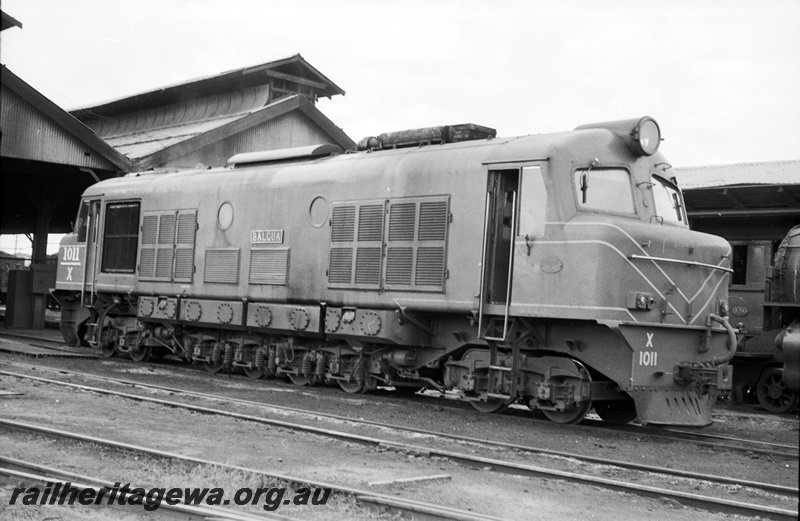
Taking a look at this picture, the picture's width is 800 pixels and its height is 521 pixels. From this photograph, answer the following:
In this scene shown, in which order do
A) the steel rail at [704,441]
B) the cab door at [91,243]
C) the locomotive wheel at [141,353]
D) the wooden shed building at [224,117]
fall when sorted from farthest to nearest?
the wooden shed building at [224,117] < the cab door at [91,243] < the locomotive wheel at [141,353] < the steel rail at [704,441]

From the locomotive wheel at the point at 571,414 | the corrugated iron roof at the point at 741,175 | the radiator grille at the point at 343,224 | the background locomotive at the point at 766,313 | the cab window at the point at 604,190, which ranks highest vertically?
the corrugated iron roof at the point at 741,175

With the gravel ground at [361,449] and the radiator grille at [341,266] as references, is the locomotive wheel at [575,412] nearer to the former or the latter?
the gravel ground at [361,449]

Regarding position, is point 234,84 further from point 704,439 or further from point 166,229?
point 704,439

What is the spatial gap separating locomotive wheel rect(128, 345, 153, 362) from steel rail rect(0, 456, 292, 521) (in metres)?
11.3

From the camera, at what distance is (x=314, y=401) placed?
1406 cm

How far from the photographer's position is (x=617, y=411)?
44.0ft

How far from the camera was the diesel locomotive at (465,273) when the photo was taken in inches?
462

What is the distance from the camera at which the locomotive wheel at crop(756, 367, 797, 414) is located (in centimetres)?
1730

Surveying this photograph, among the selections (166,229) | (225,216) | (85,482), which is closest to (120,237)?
(166,229)

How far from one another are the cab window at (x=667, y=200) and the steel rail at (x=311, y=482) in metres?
6.91

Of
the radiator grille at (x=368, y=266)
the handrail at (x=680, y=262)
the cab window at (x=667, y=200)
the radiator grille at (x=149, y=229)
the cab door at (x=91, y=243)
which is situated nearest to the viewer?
the handrail at (x=680, y=262)

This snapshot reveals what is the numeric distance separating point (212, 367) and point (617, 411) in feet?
27.6

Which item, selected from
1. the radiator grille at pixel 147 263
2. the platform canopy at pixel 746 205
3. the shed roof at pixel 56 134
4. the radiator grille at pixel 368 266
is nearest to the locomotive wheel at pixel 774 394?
the platform canopy at pixel 746 205

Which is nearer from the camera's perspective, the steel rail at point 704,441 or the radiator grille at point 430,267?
the steel rail at point 704,441
